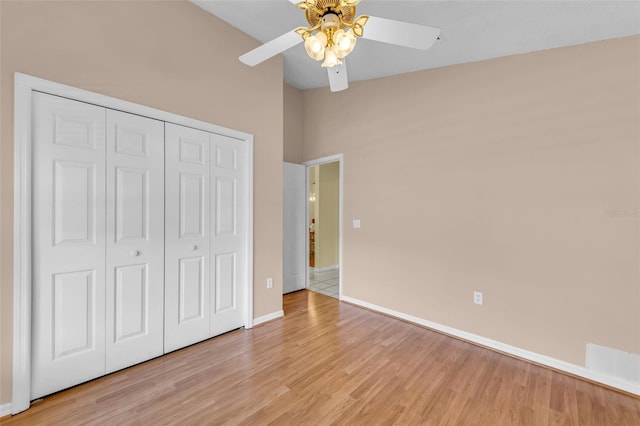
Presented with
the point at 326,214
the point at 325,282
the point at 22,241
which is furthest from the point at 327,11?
→ the point at 326,214

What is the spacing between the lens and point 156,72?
7.50 feet

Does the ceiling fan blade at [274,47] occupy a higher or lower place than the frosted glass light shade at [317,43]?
higher

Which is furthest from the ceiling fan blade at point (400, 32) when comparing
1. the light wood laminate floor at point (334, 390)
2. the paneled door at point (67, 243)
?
the light wood laminate floor at point (334, 390)

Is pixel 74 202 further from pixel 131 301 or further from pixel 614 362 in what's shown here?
pixel 614 362

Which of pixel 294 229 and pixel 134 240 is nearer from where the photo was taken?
pixel 134 240

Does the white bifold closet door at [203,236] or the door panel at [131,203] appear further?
the white bifold closet door at [203,236]

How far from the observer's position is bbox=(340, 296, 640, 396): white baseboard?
6.74 feet

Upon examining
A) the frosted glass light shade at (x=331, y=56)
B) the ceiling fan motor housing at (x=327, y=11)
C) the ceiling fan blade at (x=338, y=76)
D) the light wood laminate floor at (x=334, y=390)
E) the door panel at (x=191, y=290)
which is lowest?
the light wood laminate floor at (x=334, y=390)

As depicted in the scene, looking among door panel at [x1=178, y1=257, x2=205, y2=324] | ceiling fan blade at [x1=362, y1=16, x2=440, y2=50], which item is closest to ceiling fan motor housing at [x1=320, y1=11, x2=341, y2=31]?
ceiling fan blade at [x1=362, y1=16, x2=440, y2=50]

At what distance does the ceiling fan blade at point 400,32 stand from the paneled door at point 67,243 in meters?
1.96

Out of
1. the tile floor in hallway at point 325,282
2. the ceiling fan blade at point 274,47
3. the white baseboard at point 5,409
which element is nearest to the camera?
the ceiling fan blade at point 274,47

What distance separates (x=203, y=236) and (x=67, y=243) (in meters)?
0.97

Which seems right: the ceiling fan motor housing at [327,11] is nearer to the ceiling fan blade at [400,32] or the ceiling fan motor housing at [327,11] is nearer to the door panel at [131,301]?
the ceiling fan blade at [400,32]

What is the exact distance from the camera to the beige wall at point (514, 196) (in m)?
2.11
